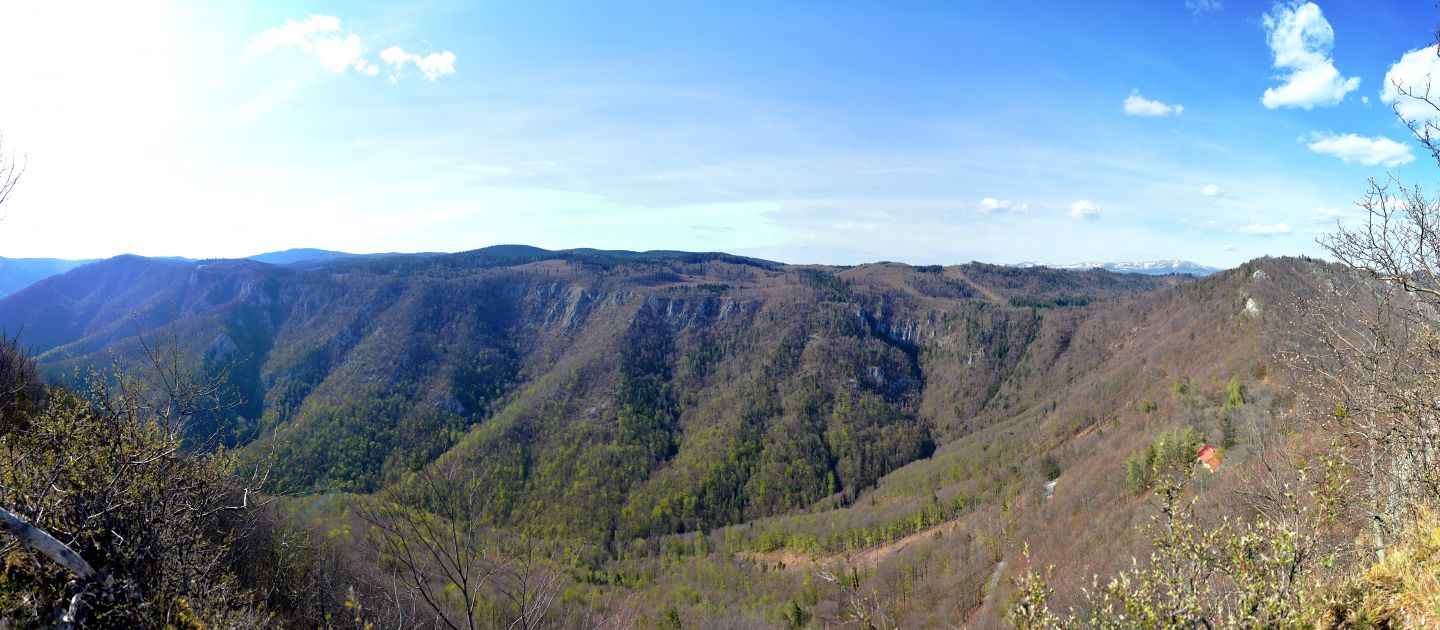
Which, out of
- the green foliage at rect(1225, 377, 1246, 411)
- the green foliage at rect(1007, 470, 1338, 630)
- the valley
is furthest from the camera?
the valley

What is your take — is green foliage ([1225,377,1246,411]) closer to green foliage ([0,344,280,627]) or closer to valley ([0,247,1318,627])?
valley ([0,247,1318,627])

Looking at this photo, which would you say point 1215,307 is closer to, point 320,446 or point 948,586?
point 948,586

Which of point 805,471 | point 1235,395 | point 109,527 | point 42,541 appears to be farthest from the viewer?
point 805,471

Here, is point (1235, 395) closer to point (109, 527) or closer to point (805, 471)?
point (109, 527)

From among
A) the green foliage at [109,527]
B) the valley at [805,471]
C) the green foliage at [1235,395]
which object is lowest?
the valley at [805,471]

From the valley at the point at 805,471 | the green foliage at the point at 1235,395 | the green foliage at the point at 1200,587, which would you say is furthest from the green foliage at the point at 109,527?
the green foliage at the point at 1235,395

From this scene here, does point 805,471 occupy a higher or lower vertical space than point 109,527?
lower

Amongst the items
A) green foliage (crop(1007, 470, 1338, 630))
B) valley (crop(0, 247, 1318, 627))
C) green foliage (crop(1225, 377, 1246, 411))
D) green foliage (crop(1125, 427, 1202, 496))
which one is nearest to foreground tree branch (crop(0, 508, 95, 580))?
green foliage (crop(1007, 470, 1338, 630))

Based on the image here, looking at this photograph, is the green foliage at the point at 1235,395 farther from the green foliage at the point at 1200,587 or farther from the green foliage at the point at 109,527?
the green foliage at the point at 109,527

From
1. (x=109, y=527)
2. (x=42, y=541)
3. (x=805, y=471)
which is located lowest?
(x=805, y=471)

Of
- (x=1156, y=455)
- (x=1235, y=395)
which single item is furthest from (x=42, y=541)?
(x=1235, y=395)

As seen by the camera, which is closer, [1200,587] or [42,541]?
[1200,587]

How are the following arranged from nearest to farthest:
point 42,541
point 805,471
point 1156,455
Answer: point 42,541 < point 1156,455 < point 805,471

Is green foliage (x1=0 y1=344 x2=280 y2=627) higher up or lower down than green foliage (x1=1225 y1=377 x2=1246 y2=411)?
higher up
